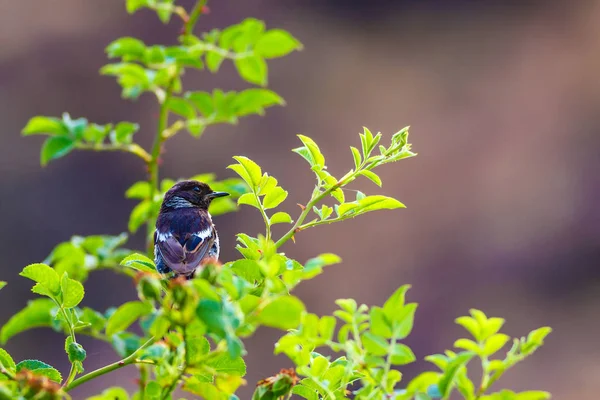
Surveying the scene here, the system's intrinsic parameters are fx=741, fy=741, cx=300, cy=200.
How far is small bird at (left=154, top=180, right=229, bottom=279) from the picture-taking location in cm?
292

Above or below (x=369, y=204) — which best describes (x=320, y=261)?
below

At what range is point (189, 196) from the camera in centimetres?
358

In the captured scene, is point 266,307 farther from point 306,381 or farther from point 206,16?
point 206,16

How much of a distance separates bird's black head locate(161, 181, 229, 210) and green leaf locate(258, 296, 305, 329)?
251 centimetres

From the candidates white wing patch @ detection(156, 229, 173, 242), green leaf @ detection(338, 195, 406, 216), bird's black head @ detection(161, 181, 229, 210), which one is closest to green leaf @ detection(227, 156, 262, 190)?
green leaf @ detection(338, 195, 406, 216)

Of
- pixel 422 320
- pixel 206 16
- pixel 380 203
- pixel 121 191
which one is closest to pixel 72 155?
pixel 121 191

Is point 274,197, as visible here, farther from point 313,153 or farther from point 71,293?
point 71,293

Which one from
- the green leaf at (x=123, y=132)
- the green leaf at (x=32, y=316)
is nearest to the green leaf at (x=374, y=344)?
the green leaf at (x=32, y=316)

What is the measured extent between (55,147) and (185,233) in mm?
751

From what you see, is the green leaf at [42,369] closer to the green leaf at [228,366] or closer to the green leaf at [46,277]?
the green leaf at [46,277]

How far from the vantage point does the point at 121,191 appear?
7559mm

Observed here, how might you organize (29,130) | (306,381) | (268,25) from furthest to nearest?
(268,25) → (29,130) → (306,381)

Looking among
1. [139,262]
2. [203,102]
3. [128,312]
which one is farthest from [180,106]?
[128,312]

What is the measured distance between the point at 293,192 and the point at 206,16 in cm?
220
